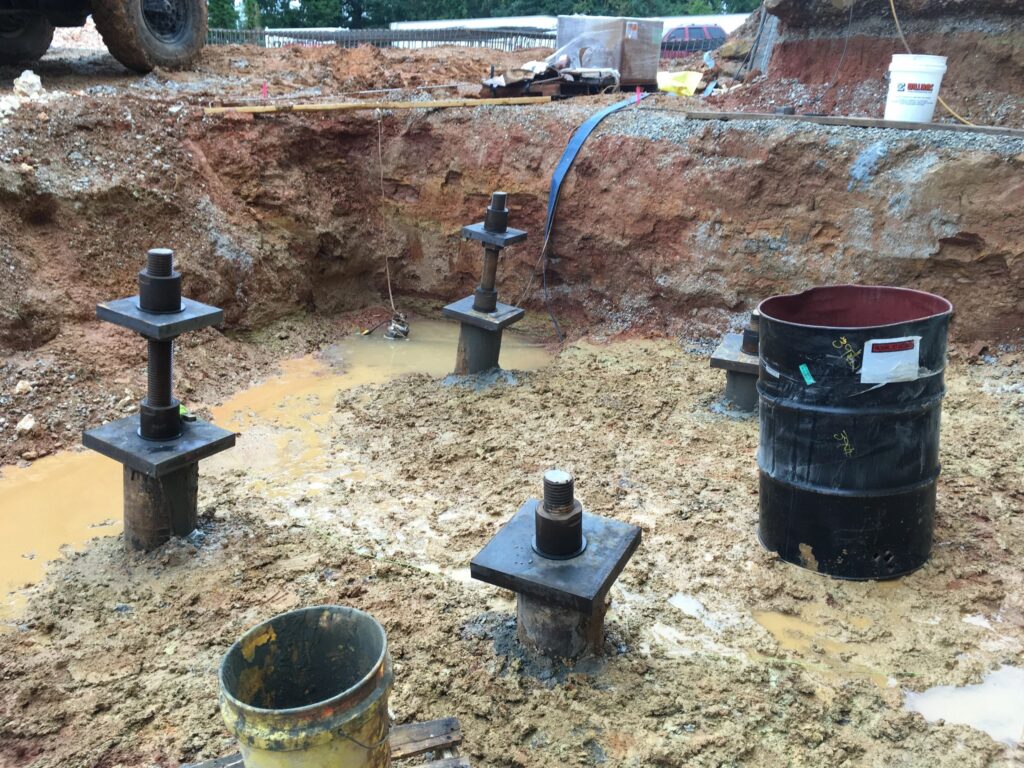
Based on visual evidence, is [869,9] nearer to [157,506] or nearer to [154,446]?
[154,446]

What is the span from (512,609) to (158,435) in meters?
1.71

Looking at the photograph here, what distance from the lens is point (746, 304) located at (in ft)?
20.6

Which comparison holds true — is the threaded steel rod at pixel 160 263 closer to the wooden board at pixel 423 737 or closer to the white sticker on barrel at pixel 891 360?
the wooden board at pixel 423 737

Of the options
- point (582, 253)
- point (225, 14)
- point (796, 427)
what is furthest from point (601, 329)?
point (225, 14)

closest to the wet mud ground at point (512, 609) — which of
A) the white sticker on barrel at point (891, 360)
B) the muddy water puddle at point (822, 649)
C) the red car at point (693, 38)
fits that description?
the muddy water puddle at point (822, 649)

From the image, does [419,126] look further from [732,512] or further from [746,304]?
[732,512]

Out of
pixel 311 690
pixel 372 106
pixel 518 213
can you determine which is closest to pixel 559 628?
pixel 311 690

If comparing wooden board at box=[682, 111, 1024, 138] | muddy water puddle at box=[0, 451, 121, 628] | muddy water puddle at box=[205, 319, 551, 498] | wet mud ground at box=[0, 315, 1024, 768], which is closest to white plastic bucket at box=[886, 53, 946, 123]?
wooden board at box=[682, 111, 1024, 138]

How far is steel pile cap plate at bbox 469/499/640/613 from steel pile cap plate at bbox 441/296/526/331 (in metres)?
2.82

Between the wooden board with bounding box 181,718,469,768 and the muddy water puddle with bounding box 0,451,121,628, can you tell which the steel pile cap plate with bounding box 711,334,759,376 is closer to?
the wooden board with bounding box 181,718,469,768

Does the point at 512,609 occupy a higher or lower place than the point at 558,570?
lower

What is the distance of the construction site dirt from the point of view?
2637mm

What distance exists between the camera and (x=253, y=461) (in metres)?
4.70

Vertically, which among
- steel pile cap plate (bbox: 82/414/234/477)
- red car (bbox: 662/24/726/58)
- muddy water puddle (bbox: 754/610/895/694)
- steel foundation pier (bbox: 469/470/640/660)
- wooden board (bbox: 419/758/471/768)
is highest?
red car (bbox: 662/24/726/58)
